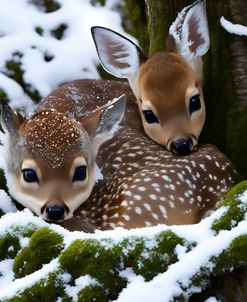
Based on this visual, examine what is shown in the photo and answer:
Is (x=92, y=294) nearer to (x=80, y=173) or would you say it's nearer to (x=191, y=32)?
(x=80, y=173)

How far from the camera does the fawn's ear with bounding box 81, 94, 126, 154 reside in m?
5.70

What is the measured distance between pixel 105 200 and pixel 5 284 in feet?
4.02

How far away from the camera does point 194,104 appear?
19.7ft

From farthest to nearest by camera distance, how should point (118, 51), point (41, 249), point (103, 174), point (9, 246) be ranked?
1. point (118, 51)
2. point (103, 174)
3. point (9, 246)
4. point (41, 249)

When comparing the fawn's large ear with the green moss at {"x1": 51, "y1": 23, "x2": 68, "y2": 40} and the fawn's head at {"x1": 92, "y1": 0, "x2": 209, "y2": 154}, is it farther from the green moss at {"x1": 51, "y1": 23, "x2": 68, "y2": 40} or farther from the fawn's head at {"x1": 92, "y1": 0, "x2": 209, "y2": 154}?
the green moss at {"x1": 51, "y1": 23, "x2": 68, "y2": 40}

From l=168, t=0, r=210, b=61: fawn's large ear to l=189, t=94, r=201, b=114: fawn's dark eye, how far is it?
0.42 m

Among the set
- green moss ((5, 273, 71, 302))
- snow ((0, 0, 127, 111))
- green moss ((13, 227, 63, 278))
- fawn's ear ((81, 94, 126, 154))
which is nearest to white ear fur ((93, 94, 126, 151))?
fawn's ear ((81, 94, 126, 154))

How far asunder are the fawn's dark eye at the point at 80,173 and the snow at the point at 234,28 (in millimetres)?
1590

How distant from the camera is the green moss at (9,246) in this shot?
4.57 meters

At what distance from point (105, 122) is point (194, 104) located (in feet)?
2.36

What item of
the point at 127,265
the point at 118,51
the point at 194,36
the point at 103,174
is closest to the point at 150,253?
the point at 127,265

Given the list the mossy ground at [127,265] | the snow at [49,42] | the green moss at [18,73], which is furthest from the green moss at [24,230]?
the green moss at [18,73]

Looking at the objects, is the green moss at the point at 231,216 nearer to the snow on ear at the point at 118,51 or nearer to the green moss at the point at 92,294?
the green moss at the point at 92,294

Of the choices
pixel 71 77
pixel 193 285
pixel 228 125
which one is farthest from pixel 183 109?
pixel 71 77
